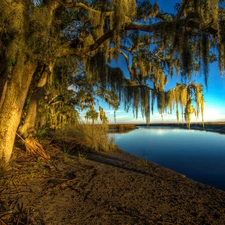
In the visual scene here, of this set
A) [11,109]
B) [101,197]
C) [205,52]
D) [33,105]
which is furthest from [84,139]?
[205,52]

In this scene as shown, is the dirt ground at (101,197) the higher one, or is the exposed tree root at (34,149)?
the exposed tree root at (34,149)

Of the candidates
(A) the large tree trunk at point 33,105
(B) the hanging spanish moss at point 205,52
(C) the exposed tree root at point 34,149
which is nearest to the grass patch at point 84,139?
(C) the exposed tree root at point 34,149

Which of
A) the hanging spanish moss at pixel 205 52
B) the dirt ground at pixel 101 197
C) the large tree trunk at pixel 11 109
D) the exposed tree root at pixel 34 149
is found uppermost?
the hanging spanish moss at pixel 205 52

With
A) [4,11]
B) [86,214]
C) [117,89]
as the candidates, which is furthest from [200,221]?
[117,89]

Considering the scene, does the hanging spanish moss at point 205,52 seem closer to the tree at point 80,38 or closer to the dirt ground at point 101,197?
the tree at point 80,38

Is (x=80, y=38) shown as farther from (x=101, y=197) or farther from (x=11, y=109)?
(x=101, y=197)

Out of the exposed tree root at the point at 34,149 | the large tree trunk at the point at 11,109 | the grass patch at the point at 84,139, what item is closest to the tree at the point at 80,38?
the large tree trunk at the point at 11,109

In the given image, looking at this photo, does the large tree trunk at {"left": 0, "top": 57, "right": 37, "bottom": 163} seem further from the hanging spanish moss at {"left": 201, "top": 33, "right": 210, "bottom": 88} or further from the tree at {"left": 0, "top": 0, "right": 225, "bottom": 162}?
the hanging spanish moss at {"left": 201, "top": 33, "right": 210, "bottom": 88}

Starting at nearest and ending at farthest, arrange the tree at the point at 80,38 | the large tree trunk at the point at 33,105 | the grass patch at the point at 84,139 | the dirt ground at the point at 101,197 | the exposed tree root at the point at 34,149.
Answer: the dirt ground at the point at 101,197
the tree at the point at 80,38
the exposed tree root at the point at 34,149
the large tree trunk at the point at 33,105
the grass patch at the point at 84,139

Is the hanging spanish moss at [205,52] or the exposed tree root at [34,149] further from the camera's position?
the exposed tree root at [34,149]

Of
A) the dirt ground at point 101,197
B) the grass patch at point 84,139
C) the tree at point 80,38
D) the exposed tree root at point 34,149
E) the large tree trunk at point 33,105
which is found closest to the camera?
the dirt ground at point 101,197

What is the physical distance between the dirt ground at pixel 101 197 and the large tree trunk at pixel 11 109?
45cm

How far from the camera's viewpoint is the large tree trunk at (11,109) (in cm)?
387

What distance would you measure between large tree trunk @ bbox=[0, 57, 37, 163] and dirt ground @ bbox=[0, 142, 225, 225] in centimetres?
45
